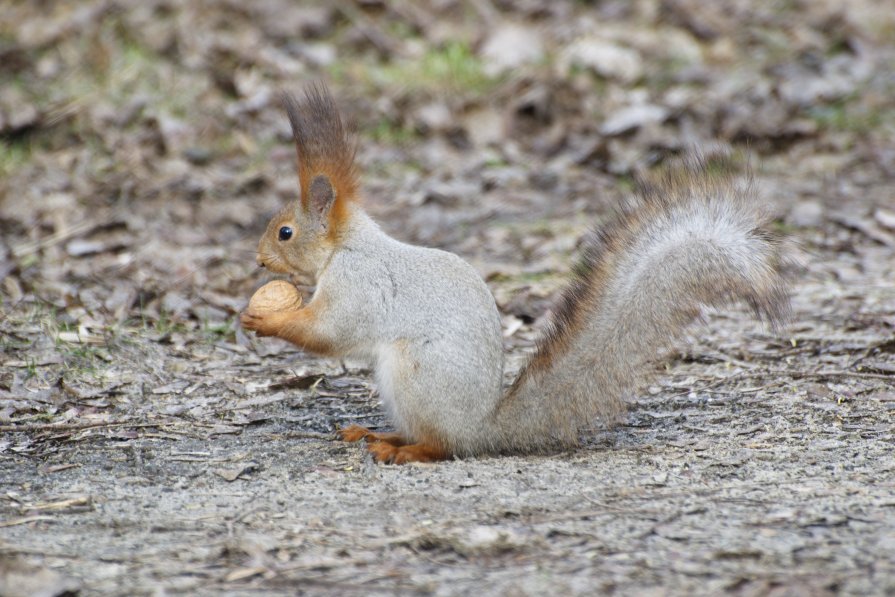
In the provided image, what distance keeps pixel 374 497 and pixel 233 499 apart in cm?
38

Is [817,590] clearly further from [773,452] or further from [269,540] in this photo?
[269,540]

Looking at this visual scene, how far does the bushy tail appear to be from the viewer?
3.07 meters

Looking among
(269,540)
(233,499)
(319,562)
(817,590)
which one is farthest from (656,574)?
(233,499)

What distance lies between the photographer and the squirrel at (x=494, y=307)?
3.10m

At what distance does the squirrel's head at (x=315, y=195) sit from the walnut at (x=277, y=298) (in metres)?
0.13

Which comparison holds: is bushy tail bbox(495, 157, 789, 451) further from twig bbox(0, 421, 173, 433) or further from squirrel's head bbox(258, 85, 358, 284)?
twig bbox(0, 421, 173, 433)

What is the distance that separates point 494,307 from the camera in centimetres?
343

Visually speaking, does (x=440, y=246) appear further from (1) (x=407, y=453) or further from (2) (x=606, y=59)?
(2) (x=606, y=59)

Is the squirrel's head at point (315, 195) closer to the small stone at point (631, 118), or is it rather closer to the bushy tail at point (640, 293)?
the bushy tail at point (640, 293)

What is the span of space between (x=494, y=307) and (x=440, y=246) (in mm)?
2257

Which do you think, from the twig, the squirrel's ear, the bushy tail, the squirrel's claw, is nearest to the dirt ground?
the twig

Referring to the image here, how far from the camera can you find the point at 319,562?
2.43 metres

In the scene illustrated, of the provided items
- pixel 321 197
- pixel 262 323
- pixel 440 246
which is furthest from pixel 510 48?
pixel 262 323

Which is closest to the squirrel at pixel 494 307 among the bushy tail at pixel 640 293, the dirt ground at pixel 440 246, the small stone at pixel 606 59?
the bushy tail at pixel 640 293
